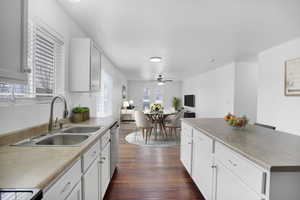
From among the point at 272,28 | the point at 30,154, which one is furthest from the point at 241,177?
the point at 272,28

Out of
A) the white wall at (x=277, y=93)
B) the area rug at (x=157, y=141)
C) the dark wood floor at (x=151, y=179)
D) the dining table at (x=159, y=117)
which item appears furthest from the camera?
the dining table at (x=159, y=117)

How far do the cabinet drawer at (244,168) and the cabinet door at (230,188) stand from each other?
43 millimetres

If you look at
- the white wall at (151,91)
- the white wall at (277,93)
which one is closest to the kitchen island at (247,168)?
the white wall at (277,93)

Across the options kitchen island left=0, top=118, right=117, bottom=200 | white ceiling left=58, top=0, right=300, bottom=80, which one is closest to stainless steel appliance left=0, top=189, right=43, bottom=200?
kitchen island left=0, top=118, right=117, bottom=200

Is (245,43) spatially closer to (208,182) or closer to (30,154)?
(208,182)

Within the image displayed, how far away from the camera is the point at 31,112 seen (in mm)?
1673

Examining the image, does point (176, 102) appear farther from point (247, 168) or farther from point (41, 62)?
point (247, 168)

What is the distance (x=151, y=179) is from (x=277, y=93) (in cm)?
337

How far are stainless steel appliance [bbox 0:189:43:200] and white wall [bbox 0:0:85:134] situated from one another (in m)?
0.84

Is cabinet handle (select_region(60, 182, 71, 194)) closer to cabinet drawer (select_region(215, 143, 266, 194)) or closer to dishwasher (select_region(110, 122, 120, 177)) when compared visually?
cabinet drawer (select_region(215, 143, 266, 194))

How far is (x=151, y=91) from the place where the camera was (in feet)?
39.2

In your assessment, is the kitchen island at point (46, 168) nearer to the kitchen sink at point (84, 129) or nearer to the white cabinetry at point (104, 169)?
the white cabinetry at point (104, 169)

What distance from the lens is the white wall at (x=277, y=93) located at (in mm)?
3355

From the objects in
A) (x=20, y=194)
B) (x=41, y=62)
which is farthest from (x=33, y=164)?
(x=41, y=62)
